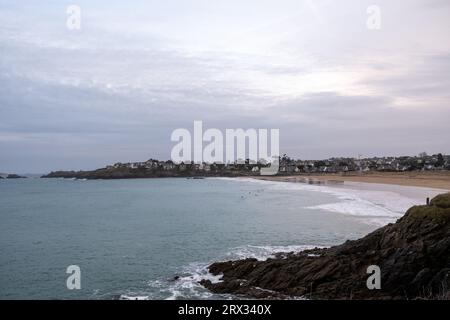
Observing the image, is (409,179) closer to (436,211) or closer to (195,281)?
(436,211)

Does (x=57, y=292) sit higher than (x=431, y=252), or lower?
lower

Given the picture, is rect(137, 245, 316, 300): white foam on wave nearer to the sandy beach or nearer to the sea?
the sea

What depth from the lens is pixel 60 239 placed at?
37156 mm

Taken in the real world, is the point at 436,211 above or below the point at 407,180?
above

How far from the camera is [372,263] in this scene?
18.2 metres

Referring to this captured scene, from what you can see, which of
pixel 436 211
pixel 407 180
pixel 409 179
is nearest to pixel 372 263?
pixel 436 211

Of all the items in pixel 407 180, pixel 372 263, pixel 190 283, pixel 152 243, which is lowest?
pixel 152 243

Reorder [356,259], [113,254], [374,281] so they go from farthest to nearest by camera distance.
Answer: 1. [113,254]
2. [356,259]
3. [374,281]

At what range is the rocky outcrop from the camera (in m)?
16.2
